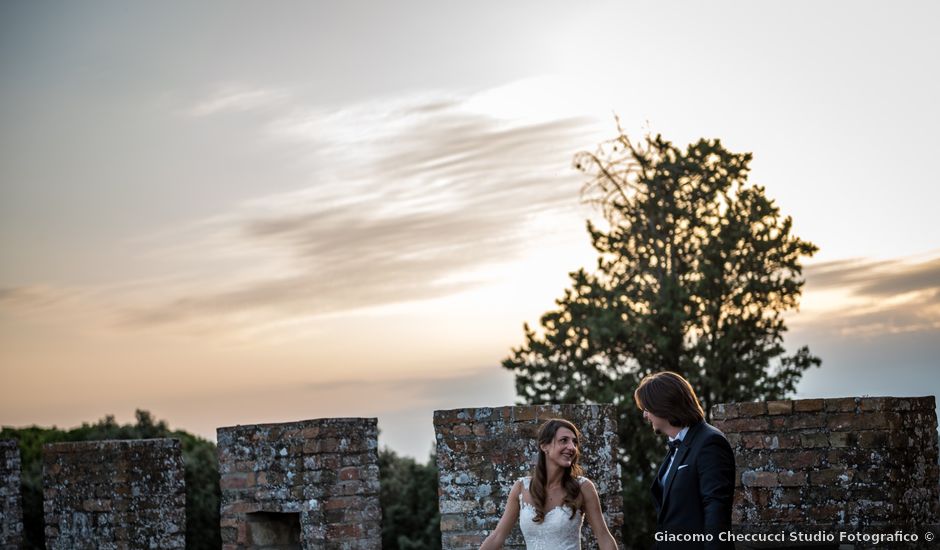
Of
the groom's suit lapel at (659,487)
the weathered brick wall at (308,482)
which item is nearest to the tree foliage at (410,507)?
the weathered brick wall at (308,482)

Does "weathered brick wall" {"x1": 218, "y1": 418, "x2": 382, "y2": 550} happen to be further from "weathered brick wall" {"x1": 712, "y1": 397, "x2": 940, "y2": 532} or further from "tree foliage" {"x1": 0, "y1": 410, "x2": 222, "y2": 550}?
"tree foliage" {"x1": 0, "y1": 410, "x2": 222, "y2": 550}

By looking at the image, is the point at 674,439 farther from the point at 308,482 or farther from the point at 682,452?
the point at 308,482

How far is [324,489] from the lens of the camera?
25.7 ft

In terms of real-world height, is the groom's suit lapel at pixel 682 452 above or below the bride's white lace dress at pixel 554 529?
above

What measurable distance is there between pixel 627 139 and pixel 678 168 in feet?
3.56

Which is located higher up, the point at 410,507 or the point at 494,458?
the point at 494,458

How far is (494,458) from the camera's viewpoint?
7.04m

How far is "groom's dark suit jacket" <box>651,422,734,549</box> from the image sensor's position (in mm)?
4523

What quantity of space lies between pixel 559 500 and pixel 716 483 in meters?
1.42

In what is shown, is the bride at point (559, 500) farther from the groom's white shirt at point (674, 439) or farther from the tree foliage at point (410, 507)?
the tree foliage at point (410, 507)

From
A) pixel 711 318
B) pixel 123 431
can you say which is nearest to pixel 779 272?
pixel 711 318

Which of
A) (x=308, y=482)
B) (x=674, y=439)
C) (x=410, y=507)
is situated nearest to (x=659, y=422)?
(x=674, y=439)

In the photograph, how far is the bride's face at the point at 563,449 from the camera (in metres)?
5.78

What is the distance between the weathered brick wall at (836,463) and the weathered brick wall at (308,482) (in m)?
2.65
